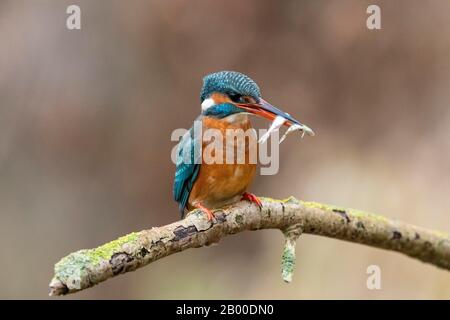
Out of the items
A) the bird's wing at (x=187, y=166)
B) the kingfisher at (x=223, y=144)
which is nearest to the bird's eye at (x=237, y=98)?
the kingfisher at (x=223, y=144)

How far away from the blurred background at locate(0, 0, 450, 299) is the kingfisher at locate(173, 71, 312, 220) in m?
2.52

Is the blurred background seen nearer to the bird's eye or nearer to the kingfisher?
the kingfisher

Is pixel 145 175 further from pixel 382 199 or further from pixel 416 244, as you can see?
pixel 416 244

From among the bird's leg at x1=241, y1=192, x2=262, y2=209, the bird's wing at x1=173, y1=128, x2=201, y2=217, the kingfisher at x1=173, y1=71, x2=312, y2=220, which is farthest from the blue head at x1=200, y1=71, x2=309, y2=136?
the bird's leg at x1=241, y1=192, x2=262, y2=209

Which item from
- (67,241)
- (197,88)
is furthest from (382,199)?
(67,241)

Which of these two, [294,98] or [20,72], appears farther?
[294,98]

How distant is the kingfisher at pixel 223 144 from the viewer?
3340 millimetres

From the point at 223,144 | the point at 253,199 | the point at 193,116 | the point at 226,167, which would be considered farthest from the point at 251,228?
the point at 193,116

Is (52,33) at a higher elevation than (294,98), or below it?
higher

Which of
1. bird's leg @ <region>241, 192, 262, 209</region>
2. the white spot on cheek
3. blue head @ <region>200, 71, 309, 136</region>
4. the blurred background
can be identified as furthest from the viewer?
the blurred background

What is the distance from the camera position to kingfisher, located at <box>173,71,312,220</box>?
131 inches

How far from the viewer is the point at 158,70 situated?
22.2 feet

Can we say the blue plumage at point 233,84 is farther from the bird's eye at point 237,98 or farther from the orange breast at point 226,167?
the orange breast at point 226,167

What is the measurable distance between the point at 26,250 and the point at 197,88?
2406mm
